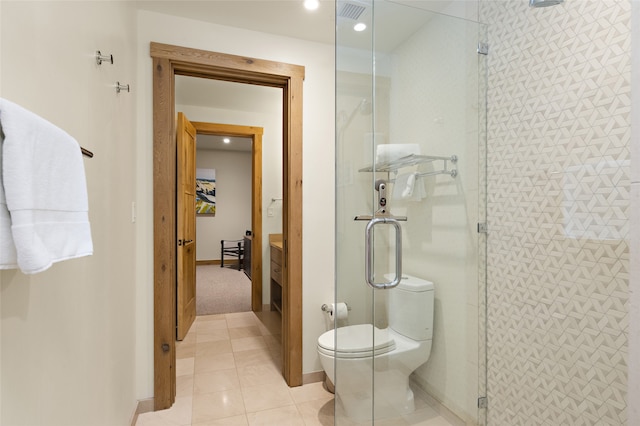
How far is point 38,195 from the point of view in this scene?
0.68 metres

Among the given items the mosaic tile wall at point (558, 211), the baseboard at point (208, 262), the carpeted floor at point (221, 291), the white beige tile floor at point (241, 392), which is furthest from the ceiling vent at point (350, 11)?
the baseboard at point (208, 262)

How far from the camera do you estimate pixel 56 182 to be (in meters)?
0.74

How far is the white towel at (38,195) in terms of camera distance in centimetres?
61

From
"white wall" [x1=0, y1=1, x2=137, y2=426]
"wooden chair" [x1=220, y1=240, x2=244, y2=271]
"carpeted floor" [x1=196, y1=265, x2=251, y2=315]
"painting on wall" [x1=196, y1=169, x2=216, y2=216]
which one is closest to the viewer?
"white wall" [x1=0, y1=1, x2=137, y2=426]

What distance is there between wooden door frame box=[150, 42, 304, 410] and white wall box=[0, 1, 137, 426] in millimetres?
173

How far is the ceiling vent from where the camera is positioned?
1607mm

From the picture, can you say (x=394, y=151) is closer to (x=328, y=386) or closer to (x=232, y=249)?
(x=328, y=386)

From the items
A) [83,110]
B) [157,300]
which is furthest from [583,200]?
[157,300]

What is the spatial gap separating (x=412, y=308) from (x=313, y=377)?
3.69ft

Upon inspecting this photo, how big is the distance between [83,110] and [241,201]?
642 centimetres

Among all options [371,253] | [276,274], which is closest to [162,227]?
[371,253]

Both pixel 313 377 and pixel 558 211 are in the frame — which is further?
pixel 313 377

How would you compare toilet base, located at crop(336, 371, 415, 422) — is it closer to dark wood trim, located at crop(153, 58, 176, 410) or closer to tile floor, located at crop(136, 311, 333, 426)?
tile floor, located at crop(136, 311, 333, 426)

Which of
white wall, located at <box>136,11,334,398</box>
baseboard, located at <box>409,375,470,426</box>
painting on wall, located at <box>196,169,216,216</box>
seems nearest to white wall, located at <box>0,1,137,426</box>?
white wall, located at <box>136,11,334,398</box>
